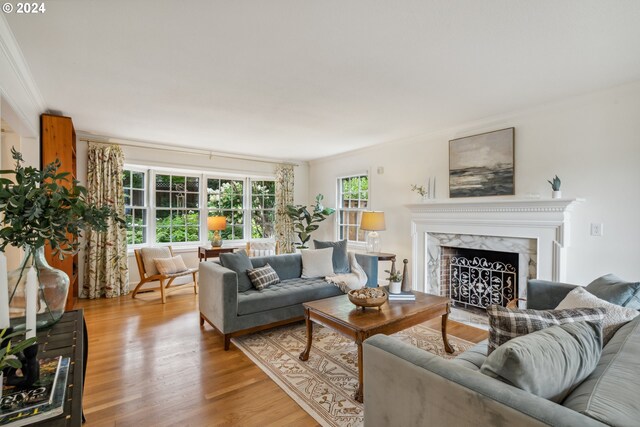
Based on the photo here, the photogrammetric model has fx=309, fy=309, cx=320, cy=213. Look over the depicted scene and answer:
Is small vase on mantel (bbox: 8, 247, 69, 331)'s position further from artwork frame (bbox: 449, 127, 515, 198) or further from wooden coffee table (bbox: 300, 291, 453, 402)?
artwork frame (bbox: 449, 127, 515, 198)

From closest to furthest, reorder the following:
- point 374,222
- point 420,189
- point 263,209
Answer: point 420,189, point 374,222, point 263,209

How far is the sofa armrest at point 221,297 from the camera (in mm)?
2928

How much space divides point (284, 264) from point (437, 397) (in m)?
3.01

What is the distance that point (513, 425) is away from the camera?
2.98 ft

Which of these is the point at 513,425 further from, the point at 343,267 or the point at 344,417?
the point at 343,267

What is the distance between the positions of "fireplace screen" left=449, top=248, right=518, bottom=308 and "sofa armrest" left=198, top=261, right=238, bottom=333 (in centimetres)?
292

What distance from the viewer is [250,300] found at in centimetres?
307

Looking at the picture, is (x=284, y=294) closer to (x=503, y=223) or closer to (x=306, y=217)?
(x=503, y=223)

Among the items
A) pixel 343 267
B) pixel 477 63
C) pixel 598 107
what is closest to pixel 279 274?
pixel 343 267

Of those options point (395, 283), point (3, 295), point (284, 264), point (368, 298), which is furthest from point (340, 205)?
point (3, 295)

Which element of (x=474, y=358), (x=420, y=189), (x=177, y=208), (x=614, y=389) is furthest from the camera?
(x=177, y=208)

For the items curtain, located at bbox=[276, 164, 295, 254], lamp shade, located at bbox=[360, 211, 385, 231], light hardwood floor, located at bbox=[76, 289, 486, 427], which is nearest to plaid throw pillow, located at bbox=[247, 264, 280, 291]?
light hardwood floor, located at bbox=[76, 289, 486, 427]

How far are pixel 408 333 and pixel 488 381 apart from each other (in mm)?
2384

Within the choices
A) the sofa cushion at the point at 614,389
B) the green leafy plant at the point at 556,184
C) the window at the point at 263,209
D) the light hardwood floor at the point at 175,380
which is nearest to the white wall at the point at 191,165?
the window at the point at 263,209
